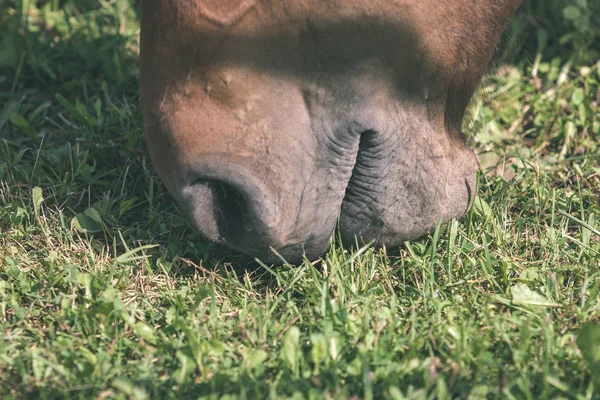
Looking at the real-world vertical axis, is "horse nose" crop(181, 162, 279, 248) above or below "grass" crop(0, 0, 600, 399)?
above

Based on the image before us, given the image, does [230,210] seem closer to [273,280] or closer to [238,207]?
[238,207]

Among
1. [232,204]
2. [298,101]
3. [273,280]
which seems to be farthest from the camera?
[273,280]

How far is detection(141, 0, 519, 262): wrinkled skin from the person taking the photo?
5.94 feet

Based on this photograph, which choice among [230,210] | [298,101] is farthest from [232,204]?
[298,101]

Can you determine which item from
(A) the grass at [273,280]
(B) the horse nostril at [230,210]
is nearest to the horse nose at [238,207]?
(B) the horse nostril at [230,210]

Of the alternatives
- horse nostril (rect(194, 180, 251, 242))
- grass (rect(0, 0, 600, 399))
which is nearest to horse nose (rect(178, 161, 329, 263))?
horse nostril (rect(194, 180, 251, 242))

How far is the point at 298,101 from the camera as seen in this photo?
74.2 inches

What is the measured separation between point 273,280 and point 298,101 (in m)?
0.67

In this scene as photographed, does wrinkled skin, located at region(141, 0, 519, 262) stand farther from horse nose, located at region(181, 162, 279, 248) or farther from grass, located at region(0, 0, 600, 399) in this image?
grass, located at region(0, 0, 600, 399)

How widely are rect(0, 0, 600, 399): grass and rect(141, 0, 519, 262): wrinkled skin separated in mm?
266

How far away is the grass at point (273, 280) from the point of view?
6.28ft

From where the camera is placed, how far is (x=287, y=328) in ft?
6.97

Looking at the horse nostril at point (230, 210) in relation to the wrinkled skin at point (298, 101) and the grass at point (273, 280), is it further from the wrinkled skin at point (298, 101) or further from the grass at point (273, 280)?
the grass at point (273, 280)

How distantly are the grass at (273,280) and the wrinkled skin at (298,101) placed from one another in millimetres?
266
